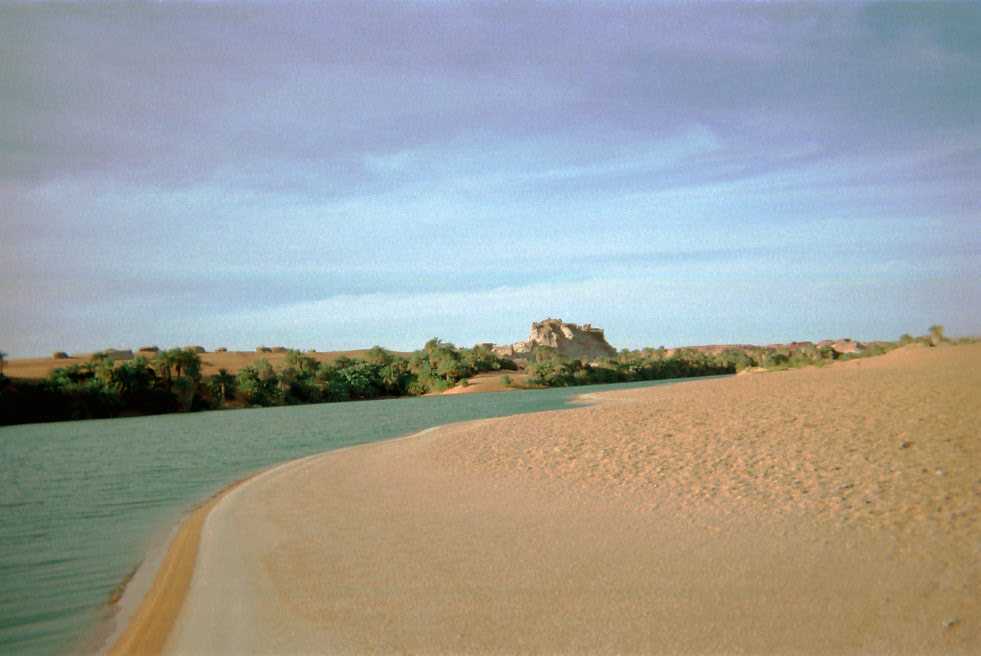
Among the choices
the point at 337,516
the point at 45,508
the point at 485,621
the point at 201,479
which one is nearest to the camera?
the point at 485,621

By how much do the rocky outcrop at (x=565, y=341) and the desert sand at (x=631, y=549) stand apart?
127472mm

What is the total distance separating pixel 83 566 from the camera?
7844 millimetres

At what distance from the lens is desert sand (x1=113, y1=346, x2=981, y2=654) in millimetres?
4793

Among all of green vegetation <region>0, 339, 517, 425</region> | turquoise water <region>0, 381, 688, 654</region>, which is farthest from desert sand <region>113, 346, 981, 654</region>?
green vegetation <region>0, 339, 517, 425</region>

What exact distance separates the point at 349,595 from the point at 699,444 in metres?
8.08

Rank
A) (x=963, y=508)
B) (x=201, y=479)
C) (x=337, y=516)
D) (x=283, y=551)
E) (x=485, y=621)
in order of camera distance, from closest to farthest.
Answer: (x=485, y=621) < (x=963, y=508) < (x=283, y=551) < (x=337, y=516) < (x=201, y=479)

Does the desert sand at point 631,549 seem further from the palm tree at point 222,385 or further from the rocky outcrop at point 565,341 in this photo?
the rocky outcrop at point 565,341

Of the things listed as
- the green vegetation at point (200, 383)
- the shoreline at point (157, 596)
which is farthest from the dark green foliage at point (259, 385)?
the shoreline at point (157, 596)

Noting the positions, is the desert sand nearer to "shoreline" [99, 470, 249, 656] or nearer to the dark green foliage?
"shoreline" [99, 470, 249, 656]

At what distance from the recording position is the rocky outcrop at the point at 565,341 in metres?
145

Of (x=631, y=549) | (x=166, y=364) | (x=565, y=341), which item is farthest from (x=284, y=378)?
(x=565, y=341)

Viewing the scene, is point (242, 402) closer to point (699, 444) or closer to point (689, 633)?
point (699, 444)

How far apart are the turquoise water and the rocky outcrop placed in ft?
378

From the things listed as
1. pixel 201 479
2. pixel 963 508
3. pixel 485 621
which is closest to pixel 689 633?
pixel 485 621
